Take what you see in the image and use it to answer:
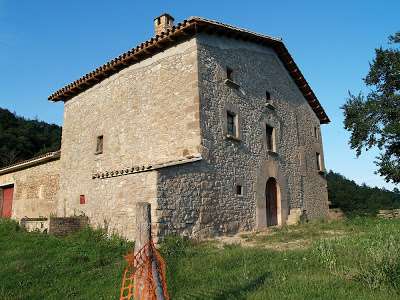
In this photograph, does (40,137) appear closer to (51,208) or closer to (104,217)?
(51,208)

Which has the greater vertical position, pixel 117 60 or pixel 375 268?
pixel 117 60

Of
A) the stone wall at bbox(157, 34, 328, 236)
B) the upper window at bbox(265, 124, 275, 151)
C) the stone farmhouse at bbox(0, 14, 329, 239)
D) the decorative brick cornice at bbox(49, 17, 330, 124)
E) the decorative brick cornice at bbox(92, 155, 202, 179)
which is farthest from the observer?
the upper window at bbox(265, 124, 275, 151)

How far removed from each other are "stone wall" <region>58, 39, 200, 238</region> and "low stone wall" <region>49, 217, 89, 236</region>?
1.03 ft

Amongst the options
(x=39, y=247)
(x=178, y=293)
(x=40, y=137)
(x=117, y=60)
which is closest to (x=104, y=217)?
(x=39, y=247)

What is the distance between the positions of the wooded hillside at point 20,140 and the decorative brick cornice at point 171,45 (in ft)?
58.6

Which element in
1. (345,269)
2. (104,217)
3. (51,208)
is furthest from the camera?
(51,208)

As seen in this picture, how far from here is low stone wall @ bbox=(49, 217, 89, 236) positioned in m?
9.79

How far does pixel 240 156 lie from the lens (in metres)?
11.2

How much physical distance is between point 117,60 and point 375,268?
10319mm

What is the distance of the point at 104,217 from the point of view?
9.29 m

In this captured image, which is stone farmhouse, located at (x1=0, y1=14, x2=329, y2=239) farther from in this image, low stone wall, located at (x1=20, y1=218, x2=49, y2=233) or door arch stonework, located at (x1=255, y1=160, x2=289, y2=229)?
low stone wall, located at (x1=20, y1=218, x2=49, y2=233)

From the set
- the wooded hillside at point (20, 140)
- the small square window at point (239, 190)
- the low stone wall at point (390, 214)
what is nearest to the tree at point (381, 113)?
the low stone wall at point (390, 214)

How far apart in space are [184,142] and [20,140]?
2640cm

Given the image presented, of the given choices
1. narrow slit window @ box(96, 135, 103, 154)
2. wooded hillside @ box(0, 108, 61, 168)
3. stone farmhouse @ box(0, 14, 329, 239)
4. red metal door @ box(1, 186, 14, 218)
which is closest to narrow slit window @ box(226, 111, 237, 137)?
stone farmhouse @ box(0, 14, 329, 239)
